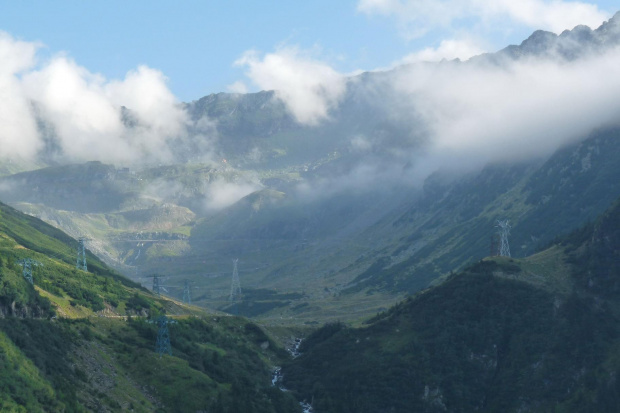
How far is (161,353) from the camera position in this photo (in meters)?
198

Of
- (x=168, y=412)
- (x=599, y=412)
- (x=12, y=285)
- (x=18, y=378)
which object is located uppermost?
(x=12, y=285)

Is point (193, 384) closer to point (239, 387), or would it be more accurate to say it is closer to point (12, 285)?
point (239, 387)

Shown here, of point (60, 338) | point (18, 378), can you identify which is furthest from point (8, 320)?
point (18, 378)

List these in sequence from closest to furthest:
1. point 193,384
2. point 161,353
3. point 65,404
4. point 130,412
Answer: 1. point 65,404
2. point 130,412
3. point 193,384
4. point 161,353

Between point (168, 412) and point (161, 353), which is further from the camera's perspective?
point (161, 353)

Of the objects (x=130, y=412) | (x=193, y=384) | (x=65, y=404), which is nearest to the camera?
(x=65, y=404)

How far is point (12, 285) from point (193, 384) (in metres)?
47.8

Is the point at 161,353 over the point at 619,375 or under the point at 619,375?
over

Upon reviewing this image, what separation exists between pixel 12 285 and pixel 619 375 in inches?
5241

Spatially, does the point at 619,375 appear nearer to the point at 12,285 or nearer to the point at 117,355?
the point at 117,355

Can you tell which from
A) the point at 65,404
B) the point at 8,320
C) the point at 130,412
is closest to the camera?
the point at 65,404

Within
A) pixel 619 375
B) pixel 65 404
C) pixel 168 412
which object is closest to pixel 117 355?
pixel 168 412

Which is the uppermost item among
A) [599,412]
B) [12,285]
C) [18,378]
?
[12,285]

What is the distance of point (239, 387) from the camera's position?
196625 mm
